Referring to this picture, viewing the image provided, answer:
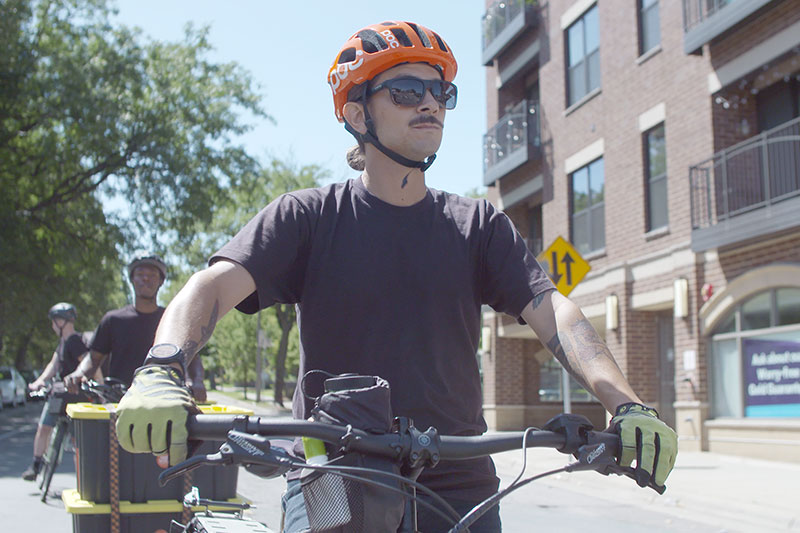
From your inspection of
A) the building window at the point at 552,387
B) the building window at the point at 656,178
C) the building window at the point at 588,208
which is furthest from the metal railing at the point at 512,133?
the building window at the point at 552,387

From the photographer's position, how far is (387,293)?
2521 millimetres

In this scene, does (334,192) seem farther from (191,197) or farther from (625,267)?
(191,197)

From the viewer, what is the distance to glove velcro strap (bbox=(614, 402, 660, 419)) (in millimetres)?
2197

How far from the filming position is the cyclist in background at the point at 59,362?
942 cm

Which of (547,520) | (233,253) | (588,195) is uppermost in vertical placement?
(588,195)

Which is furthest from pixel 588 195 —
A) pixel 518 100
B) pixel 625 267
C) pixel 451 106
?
pixel 451 106

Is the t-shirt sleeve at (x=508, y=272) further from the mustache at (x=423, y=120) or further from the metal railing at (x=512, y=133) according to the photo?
Answer: the metal railing at (x=512, y=133)

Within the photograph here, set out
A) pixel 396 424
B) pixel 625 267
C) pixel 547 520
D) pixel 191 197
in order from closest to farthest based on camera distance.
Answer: pixel 396 424
pixel 547 520
pixel 625 267
pixel 191 197

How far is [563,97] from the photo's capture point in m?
21.2

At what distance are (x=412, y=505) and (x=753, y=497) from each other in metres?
8.47

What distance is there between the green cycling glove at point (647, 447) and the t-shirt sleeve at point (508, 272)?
0.63m

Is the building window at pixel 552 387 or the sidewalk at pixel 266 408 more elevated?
the building window at pixel 552 387

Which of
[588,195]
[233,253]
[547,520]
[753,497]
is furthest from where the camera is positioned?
[588,195]

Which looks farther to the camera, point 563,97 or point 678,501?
point 563,97
